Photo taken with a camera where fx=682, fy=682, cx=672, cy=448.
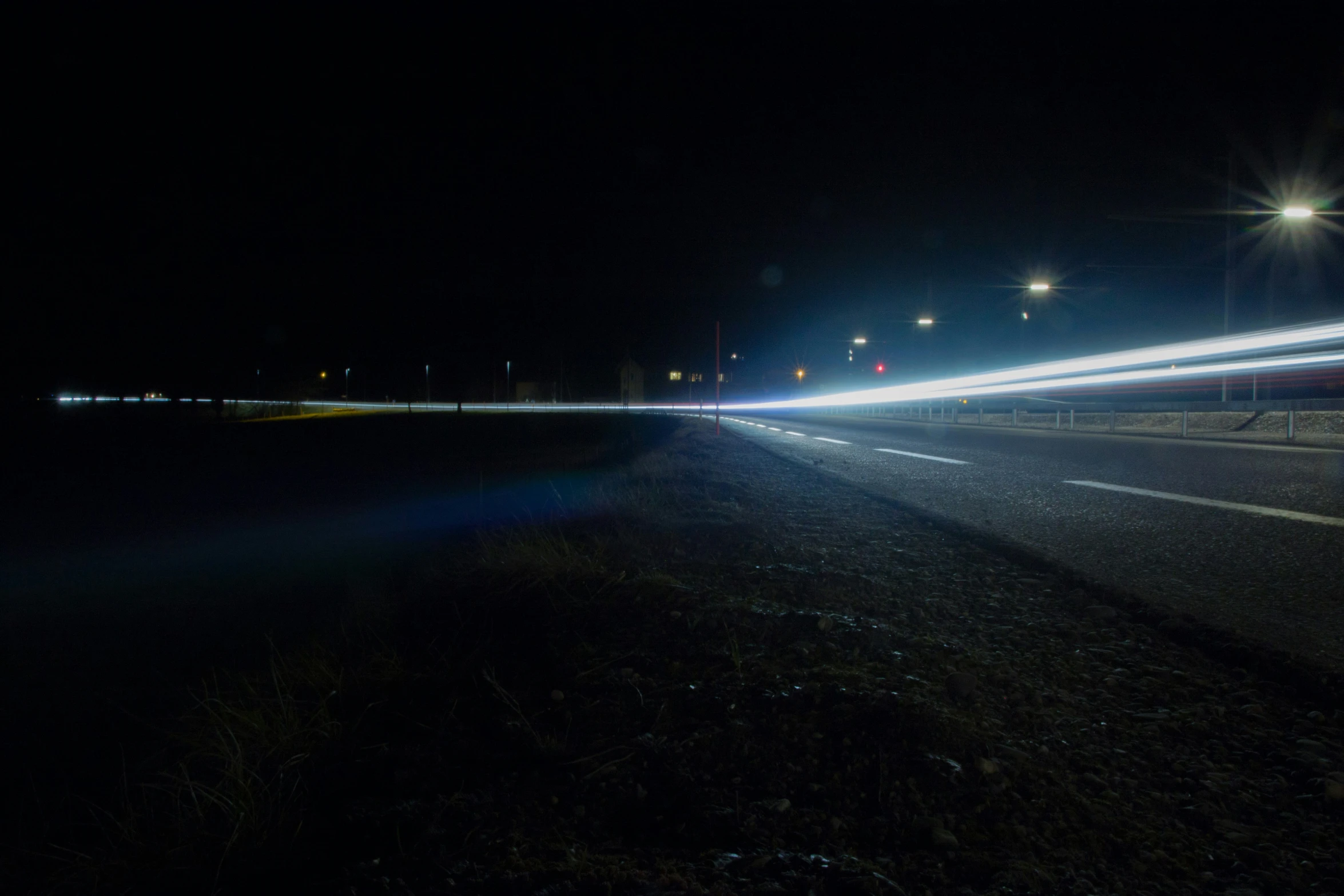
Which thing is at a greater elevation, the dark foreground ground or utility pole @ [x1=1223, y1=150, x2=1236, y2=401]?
utility pole @ [x1=1223, y1=150, x2=1236, y2=401]

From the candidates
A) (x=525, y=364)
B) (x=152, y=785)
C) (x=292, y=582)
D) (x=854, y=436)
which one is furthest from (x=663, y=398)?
(x=152, y=785)

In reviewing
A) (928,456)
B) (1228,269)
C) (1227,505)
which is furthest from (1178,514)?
(1228,269)

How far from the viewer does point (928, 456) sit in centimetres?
928

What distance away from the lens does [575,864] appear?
1467mm

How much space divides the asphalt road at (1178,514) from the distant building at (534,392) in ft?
294

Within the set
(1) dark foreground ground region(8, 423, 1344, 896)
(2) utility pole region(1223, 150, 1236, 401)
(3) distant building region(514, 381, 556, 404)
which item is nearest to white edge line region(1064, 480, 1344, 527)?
(1) dark foreground ground region(8, 423, 1344, 896)

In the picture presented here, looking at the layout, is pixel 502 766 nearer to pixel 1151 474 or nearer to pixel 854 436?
pixel 1151 474

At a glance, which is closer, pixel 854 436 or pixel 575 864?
pixel 575 864

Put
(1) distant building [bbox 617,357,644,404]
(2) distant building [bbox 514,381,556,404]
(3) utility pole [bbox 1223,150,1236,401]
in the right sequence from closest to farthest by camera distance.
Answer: (3) utility pole [bbox 1223,150,1236,401], (1) distant building [bbox 617,357,644,404], (2) distant building [bbox 514,381,556,404]

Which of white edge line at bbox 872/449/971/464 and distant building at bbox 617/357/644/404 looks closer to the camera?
white edge line at bbox 872/449/971/464

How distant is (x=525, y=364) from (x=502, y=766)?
104796 millimetres

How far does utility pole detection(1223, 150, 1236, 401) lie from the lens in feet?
46.5

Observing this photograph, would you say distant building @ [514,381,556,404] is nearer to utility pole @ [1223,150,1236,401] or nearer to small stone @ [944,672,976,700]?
utility pole @ [1223,150,1236,401]

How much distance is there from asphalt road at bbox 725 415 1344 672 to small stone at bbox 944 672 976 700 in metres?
1.10
